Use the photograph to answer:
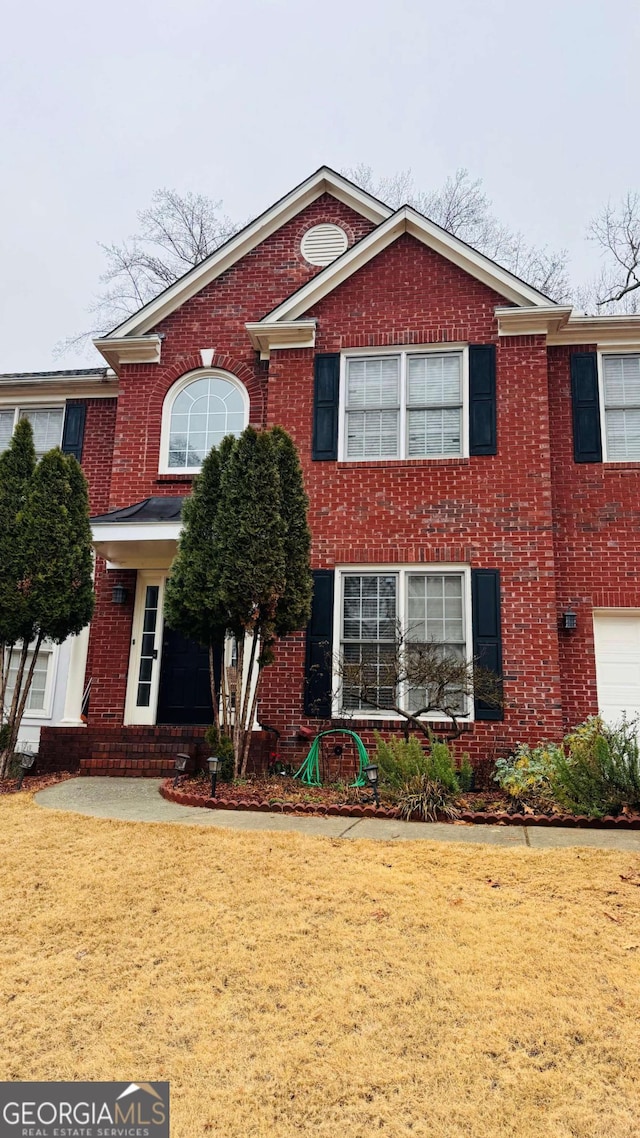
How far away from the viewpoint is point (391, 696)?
9.33 metres

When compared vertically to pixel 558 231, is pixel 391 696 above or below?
below

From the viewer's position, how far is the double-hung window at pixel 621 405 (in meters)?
10.1

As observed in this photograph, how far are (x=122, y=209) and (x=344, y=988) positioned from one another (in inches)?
1704

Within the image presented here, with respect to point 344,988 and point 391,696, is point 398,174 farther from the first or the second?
point 344,988

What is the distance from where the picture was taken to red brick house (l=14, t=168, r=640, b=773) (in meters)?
9.50

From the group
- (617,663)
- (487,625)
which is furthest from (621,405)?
(487,625)

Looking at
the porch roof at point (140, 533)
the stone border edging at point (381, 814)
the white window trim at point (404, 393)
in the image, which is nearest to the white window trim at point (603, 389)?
the white window trim at point (404, 393)

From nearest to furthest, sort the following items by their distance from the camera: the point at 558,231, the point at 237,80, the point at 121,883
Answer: the point at 121,883 → the point at 237,80 → the point at 558,231

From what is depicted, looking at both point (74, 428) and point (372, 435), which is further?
point (74, 428)

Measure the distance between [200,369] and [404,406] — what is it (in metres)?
3.15

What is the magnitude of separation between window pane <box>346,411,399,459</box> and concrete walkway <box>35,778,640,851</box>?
5016mm

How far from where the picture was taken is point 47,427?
1212cm

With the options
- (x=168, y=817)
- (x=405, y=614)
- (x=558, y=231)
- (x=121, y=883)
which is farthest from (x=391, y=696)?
(x=558, y=231)

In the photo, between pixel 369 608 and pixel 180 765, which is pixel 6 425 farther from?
pixel 180 765
